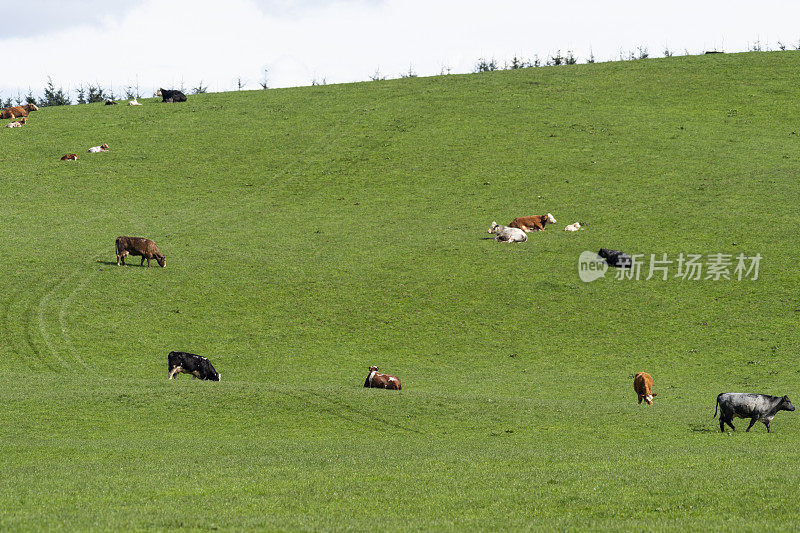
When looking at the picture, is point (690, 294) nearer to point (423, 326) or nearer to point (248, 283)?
point (423, 326)

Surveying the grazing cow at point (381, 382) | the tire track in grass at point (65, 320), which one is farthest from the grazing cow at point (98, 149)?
the grazing cow at point (381, 382)

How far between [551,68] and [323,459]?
83.6 meters

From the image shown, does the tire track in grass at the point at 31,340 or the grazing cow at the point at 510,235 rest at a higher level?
the grazing cow at the point at 510,235

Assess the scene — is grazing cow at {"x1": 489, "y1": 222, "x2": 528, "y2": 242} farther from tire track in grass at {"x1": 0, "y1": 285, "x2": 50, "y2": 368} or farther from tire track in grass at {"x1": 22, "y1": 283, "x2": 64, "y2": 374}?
tire track in grass at {"x1": 0, "y1": 285, "x2": 50, "y2": 368}

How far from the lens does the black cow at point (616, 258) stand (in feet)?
141

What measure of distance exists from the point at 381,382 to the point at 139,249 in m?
21.0

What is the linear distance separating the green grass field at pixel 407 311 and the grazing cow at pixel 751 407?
1.85 ft

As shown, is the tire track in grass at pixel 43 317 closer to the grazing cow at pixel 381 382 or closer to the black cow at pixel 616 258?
the grazing cow at pixel 381 382

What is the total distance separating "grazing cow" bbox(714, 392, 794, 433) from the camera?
22.2 metres

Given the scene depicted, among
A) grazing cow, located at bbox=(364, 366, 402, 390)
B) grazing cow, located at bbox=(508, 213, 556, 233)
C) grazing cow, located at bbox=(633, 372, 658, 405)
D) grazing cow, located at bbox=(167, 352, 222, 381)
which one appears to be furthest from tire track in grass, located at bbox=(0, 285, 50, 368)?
grazing cow, located at bbox=(508, 213, 556, 233)

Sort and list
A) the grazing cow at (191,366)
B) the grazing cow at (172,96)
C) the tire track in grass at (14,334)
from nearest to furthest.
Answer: the grazing cow at (191,366)
the tire track in grass at (14,334)
the grazing cow at (172,96)

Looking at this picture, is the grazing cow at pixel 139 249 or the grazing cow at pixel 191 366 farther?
the grazing cow at pixel 139 249

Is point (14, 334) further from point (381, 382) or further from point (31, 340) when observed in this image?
point (381, 382)

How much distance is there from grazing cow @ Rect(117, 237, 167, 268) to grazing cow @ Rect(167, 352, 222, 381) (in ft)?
47.7
